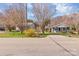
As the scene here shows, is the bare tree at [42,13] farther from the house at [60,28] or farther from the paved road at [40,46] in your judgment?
the paved road at [40,46]

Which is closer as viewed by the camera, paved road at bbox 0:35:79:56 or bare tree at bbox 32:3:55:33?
paved road at bbox 0:35:79:56

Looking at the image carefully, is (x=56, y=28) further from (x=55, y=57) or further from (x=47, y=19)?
(x=55, y=57)

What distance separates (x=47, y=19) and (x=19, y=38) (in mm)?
732

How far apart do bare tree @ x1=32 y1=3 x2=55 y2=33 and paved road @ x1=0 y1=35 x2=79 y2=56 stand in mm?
321

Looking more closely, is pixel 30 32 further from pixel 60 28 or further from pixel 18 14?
pixel 60 28

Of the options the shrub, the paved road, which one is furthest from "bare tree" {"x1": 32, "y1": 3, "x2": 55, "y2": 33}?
the paved road

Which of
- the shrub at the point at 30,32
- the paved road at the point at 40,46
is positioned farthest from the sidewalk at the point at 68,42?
the shrub at the point at 30,32

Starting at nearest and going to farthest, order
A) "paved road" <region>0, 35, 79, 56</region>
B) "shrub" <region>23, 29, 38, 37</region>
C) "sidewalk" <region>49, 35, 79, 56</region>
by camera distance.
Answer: "paved road" <region>0, 35, 79, 56</region> → "sidewalk" <region>49, 35, 79, 56</region> → "shrub" <region>23, 29, 38, 37</region>

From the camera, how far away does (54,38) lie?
16.2 ft

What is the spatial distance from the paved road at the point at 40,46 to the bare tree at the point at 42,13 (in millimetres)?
321

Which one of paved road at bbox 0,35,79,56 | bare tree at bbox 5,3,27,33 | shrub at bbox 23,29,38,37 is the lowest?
paved road at bbox 0,35,79,56

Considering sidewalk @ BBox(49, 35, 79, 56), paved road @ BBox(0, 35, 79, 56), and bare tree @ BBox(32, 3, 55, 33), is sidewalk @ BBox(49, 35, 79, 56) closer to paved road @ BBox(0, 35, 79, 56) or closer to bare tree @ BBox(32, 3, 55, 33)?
paved road @ BBox(0, 35, 79, 56)

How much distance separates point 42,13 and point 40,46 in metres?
0.70

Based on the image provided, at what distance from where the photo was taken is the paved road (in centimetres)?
463
